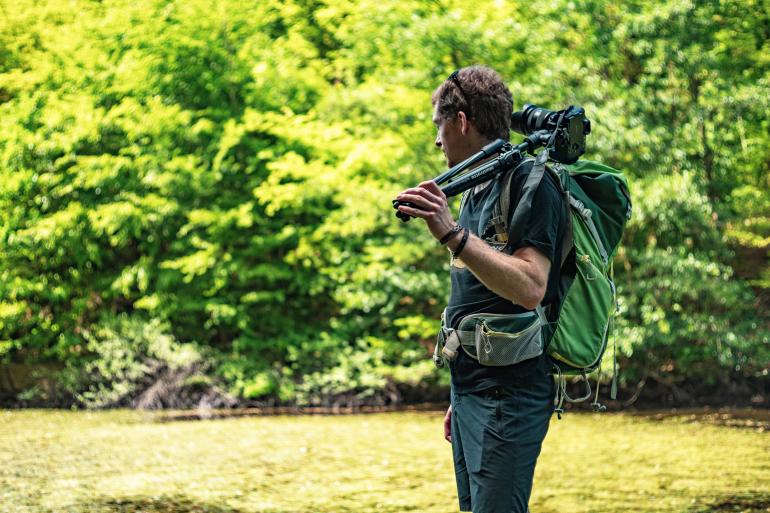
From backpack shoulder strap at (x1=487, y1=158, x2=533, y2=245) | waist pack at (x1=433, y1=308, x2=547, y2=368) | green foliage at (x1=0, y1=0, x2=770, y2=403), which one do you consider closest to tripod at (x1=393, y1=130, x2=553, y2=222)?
backpack shoulder strap at (x1=487, y1=158, x2=533, y2=245)

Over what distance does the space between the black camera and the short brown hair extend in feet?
0.38

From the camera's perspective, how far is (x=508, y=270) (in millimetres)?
2037

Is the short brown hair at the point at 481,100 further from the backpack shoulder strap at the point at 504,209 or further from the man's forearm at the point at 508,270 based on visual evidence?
the man's forearm at the point at 508,270

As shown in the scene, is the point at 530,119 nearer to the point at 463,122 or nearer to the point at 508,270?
the point at 463,122

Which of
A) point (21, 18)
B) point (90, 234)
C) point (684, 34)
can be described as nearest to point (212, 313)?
point (90, 234)

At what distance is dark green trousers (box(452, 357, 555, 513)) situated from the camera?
7.18 ft

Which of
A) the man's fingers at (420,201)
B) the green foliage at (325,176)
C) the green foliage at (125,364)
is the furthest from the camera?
the green foliage at (125,364)

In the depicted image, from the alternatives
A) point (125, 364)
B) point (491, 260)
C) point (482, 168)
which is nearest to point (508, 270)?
point (491, 260)

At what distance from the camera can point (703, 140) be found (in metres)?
10.9

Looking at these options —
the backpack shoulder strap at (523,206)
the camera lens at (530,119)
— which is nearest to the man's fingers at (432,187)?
the backpack shoulder strap at (523,206)

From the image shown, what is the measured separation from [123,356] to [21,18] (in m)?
6.17

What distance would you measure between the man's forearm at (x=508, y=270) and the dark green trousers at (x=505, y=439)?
0.83 feet

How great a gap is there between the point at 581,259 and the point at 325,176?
9756mm

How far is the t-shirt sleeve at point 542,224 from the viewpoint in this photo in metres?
2.12
